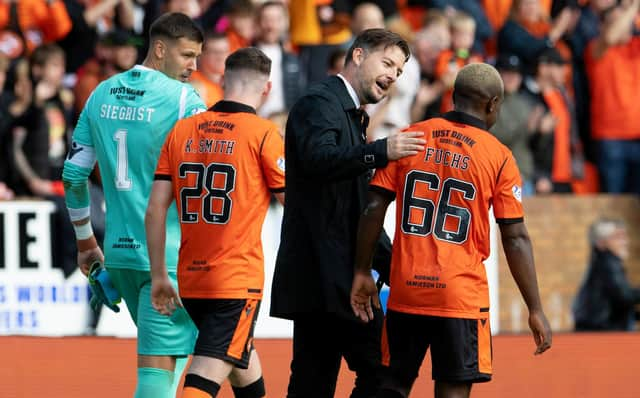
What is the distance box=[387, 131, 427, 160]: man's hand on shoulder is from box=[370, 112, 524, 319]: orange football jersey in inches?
2.2

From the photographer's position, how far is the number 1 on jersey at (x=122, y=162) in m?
6.79

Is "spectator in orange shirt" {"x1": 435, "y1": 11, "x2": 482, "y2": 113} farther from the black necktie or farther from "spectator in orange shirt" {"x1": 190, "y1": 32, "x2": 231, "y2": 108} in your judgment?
the black necktie

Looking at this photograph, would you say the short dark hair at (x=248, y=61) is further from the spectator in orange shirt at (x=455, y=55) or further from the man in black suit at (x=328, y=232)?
the spectator in orange shirt at (x=455, y=55)

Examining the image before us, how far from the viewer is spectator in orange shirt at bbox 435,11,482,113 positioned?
13156 millimetres

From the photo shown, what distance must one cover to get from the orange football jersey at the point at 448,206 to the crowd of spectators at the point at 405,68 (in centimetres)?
586

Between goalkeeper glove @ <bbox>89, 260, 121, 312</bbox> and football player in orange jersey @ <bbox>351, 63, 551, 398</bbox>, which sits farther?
goalkeeper glove @ <bbox>89, 260, 121, 312</bbox>

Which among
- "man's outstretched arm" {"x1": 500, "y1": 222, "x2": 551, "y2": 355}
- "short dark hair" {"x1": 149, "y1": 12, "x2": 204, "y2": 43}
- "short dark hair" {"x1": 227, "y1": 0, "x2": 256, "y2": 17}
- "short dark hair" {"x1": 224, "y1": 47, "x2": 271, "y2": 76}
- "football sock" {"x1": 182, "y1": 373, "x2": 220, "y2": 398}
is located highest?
"short dark hair" {"x1": 149, "y1": 12, "x2": 204, "y2": 43}

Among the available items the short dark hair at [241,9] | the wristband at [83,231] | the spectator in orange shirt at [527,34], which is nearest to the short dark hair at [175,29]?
the wristband at [83,231]

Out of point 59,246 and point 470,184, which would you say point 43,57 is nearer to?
point 59,246

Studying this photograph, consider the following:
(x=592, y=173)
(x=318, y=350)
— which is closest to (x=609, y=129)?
(x=592, y=173)

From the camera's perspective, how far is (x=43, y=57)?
12.2 m

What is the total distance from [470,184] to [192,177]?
1.31 metres

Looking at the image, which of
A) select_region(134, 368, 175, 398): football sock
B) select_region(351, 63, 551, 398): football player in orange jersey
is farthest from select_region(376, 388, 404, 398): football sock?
select_region(134, 368, 175, 398): football sock

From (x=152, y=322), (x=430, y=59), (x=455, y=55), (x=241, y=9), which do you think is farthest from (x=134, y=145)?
(x=455, y=55)
